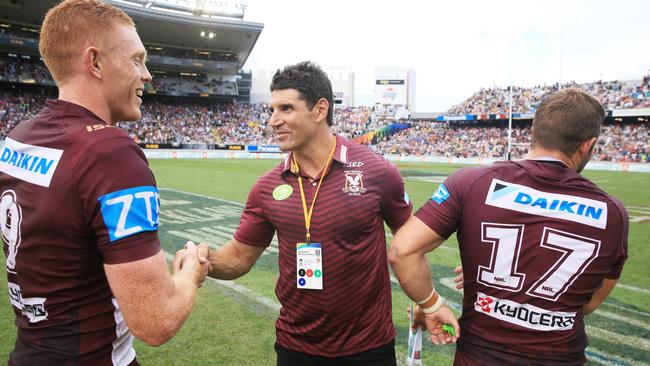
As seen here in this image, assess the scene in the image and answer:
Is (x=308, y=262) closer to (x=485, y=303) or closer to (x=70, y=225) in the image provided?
(x=485, y=303)

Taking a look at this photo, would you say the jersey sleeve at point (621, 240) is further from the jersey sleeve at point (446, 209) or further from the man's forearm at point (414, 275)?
the man's forearm at point (414, 275)

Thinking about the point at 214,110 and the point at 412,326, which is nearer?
the point at 412,326

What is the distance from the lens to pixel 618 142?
3888 centimetres

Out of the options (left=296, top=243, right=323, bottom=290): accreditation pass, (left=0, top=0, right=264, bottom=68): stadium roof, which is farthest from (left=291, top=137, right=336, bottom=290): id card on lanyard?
(left=0, top=0, right=264, bottom=68): stadium roof

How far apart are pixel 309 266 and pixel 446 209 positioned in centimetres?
87

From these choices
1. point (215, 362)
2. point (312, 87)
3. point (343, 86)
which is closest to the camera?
point (312, 87)

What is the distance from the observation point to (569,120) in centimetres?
198

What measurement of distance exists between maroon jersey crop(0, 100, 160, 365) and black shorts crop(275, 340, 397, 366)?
3.56 ft

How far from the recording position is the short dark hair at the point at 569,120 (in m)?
1.97

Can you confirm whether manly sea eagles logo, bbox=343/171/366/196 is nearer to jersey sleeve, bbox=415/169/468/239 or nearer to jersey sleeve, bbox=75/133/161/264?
jersey sleeve, bbox=415/169/468/239

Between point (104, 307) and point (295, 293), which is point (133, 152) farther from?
point (295, 293)

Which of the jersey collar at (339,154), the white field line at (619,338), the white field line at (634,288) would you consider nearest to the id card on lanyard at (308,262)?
the jersey collar at (339,154)

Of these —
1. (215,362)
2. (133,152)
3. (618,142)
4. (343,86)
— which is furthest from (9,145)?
(343,86)

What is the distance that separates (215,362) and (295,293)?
173 cm
